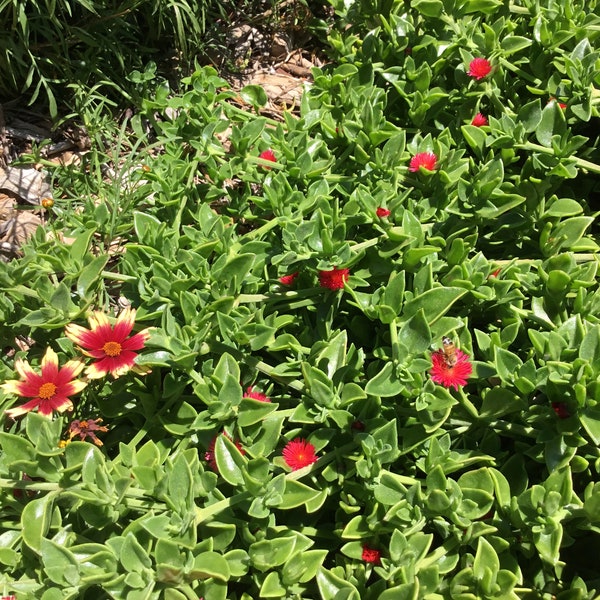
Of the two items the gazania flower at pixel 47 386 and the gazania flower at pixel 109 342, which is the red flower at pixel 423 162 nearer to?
the gazania flower at pixel 109 342

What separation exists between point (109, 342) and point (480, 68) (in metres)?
1.30

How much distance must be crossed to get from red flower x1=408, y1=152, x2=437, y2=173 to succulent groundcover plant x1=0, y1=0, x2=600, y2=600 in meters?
0.01

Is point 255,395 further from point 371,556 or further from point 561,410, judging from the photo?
point 561,410


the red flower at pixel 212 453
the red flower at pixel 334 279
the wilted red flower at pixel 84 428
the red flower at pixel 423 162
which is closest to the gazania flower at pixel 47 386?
the wilted red flower at pixel 84 428

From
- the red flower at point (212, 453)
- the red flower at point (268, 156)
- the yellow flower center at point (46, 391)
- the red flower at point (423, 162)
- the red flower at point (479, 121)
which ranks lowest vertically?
the red flower at point (212, 453)

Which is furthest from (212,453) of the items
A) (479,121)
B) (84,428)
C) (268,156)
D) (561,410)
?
(479,121)

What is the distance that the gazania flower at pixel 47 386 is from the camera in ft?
4.65

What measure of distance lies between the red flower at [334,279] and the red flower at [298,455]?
14.9 inches

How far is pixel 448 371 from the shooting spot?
1.45m

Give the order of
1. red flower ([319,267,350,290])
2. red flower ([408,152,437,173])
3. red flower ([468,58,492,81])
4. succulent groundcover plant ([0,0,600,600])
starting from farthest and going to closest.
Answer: red flower ([468,58,492,81]), red flower ([408,152,437,173]), red flower ([319,267,350,290]), succulent groundcover plant ([0,0,600,600])

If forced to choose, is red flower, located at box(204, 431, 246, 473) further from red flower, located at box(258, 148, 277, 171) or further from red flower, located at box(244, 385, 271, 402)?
red flower, located at box(258, 148, 277, 171)

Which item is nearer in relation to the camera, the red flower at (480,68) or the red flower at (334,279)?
the red flower at (334,279)

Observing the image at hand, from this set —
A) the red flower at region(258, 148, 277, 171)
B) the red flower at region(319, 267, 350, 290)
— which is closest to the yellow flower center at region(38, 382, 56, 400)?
the red flower at region(319, 267, 350, 290)

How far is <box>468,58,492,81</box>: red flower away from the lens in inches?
75.0
